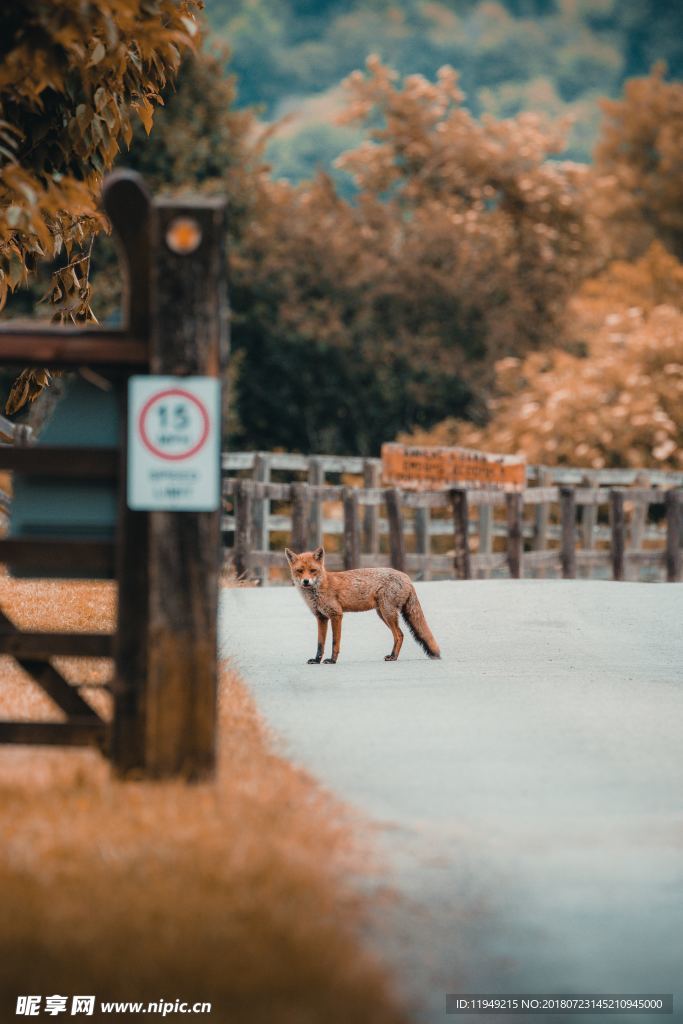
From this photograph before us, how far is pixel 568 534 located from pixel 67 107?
1402 cm

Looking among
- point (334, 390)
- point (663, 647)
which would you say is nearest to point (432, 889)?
point (663, 647)

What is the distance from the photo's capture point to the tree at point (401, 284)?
123 feet

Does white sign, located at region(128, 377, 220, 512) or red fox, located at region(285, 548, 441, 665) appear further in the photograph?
red fox, located at region(285, 548, 441, 665)

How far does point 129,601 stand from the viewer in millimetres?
6109

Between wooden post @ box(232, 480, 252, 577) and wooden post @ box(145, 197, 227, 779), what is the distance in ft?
44.2

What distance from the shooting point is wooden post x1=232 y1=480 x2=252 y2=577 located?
64.3 ft

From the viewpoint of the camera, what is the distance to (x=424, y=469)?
2106cm

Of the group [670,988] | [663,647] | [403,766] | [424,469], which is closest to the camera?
[670,988]

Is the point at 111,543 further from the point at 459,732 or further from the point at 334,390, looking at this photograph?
the point at 334,390

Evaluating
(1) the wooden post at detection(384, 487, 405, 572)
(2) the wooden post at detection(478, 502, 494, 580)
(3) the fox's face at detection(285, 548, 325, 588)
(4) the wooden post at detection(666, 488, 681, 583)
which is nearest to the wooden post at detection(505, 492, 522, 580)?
(1) the wooden post at detection(384, 487, 405, 572)

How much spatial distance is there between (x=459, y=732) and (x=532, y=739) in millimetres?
365

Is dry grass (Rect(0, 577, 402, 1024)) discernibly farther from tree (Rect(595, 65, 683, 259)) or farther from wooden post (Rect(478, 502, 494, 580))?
tree (Rect(595, 65, 683, 259))

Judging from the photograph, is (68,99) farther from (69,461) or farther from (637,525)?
(637,525)

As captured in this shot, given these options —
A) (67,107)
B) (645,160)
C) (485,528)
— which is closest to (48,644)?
(67,107)
